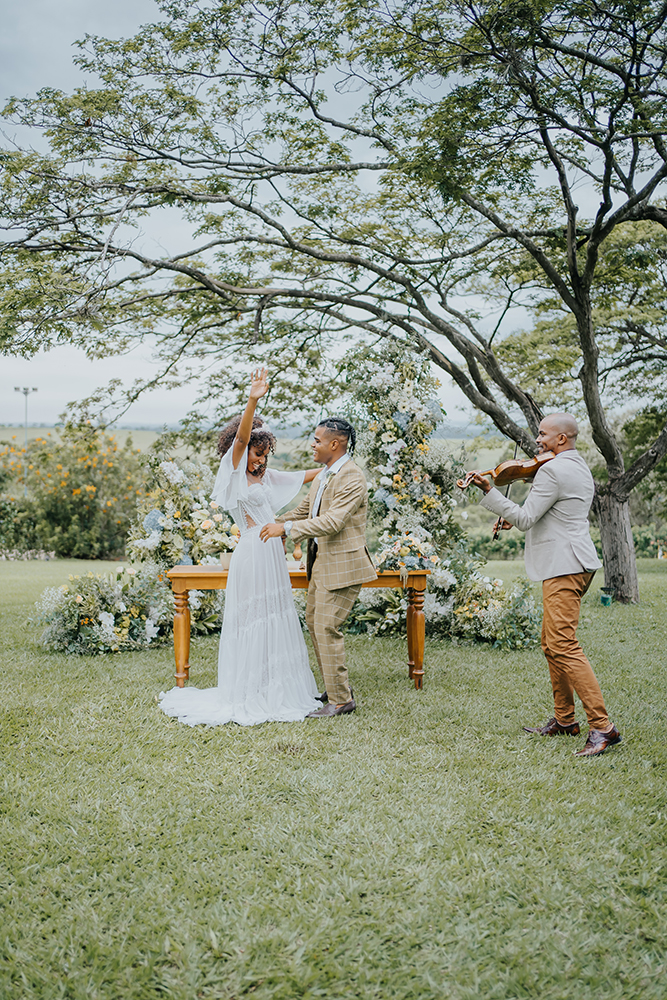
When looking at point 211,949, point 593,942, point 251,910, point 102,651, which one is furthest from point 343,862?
point 102,651

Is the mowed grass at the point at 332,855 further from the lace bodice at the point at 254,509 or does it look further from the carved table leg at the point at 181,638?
the lace bodice at the point at 254,509

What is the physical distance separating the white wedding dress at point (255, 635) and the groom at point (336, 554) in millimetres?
158

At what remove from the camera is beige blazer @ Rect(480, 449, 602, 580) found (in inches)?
177

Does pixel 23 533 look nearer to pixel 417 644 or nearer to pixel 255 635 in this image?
pixel 417 644

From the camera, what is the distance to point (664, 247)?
38.8 ft

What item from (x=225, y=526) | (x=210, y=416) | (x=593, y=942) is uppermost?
(x=210, y=416)

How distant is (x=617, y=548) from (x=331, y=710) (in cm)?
785

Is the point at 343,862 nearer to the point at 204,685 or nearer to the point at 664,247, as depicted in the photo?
the point at 204,685

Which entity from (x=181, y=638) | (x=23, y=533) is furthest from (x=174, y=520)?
(x=23, y=533)

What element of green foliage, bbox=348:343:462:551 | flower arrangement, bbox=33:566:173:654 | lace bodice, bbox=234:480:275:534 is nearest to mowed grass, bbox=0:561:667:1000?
lace bodice, bbox=234:480:275:534

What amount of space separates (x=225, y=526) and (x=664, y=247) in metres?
8.56

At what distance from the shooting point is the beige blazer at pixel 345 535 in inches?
204

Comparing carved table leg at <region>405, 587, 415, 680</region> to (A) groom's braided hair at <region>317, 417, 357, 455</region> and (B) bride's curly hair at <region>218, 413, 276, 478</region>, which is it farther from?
(B) bride's curly hair at <region>218, 413, 276, 478</region>

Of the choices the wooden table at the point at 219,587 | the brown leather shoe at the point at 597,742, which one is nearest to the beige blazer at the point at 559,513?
the brown leather shoe at the point at 597,742
